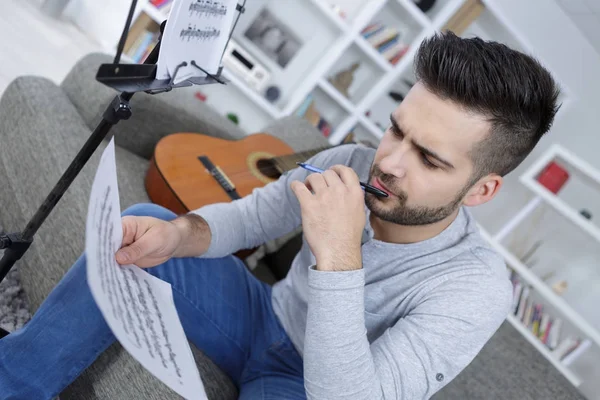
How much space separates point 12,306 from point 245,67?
7.18 feet

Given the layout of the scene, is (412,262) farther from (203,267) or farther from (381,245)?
(203,267)


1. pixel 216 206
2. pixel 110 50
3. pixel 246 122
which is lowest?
pixel 110 50

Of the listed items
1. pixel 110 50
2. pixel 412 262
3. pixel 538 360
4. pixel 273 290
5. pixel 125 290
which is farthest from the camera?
pixel 110 50

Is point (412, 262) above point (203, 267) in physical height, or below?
above

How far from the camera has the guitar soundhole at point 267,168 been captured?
6.07ft

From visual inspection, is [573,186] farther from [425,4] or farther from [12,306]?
[12,306]

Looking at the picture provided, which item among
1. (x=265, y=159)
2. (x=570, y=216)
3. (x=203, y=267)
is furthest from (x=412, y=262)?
(x=570, y=216)

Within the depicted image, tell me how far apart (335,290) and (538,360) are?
3.09ft

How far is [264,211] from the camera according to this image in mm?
1208

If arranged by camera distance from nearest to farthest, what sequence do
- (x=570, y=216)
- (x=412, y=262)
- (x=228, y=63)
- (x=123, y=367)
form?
(x=123, y=367) < (x=412, y=262) < (x=570, y=216) < (x=228, y=63)

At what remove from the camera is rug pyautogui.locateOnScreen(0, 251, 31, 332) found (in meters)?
1.22

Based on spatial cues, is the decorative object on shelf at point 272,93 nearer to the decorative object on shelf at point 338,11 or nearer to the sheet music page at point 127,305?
the decorative object on shelf at point 338,11

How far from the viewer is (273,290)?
1274 mm

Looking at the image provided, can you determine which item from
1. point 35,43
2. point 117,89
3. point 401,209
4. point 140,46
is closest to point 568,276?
point 401,209
